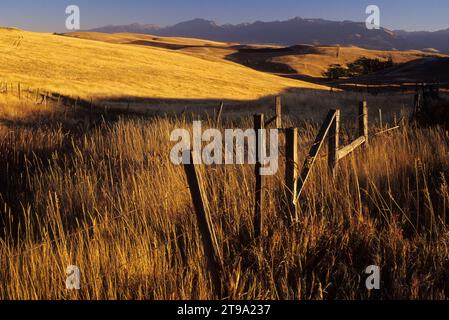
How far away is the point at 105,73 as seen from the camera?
39.4m

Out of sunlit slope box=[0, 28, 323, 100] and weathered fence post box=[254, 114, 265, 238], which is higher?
sunlit slope box=[0, 28, 323, 100]

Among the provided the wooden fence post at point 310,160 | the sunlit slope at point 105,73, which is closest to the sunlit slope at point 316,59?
the sunlit slope at point 105,73

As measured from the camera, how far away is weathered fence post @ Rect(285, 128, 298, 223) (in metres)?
3.89

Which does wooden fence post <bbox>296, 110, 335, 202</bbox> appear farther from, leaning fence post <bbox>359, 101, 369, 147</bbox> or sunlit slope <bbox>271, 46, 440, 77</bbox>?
sunlit slope <bbox>271, 46, 440, 77</bbox>

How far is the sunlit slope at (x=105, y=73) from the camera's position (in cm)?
3091

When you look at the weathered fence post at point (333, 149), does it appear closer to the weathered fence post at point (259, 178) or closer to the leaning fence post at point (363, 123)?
the leaning fence post at point (363, 123)

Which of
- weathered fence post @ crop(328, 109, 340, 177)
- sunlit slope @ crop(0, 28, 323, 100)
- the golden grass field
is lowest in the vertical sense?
the golden grass field

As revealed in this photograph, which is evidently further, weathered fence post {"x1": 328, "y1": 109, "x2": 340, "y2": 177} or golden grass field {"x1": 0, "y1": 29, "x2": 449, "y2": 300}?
weathered fence post {"x1": 328, "y1": 109, "x2": 340, "y2": 177}

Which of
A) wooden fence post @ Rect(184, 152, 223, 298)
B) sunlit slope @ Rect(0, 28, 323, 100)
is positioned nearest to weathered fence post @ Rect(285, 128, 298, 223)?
wooden fence post @ Rect(184, 152, 223, 298)

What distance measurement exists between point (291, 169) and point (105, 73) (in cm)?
3738

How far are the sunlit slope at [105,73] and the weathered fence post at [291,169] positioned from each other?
78.3 feet

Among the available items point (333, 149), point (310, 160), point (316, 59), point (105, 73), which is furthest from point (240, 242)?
point (316, 59)

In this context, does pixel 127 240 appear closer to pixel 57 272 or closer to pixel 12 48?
pixel 57 272

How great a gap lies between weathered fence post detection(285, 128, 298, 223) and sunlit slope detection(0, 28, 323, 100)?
78.3 feet
